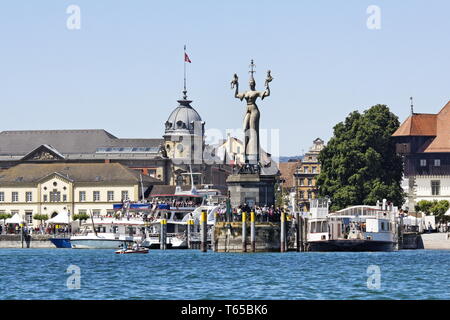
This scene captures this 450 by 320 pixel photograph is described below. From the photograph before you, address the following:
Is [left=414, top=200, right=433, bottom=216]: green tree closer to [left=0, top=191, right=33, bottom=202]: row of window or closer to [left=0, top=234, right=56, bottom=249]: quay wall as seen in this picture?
[left=0, top=234, right=56, bottom=249]: quay wall

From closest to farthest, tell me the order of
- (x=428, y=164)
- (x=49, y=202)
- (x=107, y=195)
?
1. (x=428, y=164)
2. (x=107, y=195)
3. (x=49, y=202)

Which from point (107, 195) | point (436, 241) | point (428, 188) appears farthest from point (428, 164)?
point (107, 195)

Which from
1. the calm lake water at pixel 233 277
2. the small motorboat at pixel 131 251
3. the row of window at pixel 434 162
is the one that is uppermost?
the row of window at pixel 434 162

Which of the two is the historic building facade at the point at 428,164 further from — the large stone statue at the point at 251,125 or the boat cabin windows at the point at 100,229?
the large stone statue at the point at 251,125

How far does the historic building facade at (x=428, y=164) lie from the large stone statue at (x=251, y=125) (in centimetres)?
5213

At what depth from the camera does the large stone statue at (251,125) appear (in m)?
97.1

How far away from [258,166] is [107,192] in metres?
88.4

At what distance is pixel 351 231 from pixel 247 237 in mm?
12276

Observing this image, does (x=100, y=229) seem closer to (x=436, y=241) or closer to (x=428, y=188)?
(x=428, y=188)

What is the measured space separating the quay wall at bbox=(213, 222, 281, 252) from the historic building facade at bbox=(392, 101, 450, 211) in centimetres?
5468

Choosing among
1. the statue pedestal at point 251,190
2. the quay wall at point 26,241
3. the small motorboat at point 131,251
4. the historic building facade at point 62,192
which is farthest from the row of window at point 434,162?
the statue pedestal at point 251,190

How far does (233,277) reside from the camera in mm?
67312

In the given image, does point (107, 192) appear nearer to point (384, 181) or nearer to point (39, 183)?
point (39, 183)
